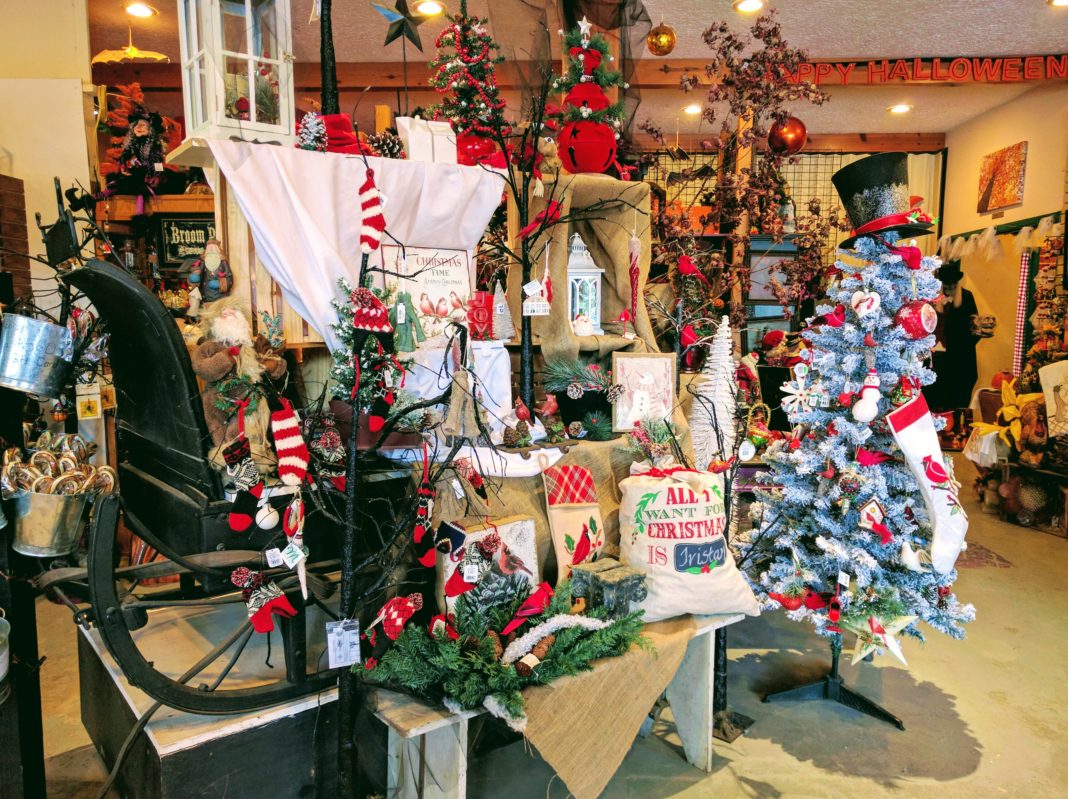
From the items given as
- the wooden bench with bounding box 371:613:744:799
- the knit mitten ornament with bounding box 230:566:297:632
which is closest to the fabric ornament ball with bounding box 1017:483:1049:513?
the wooden bench with bounding box 371:613:744:799

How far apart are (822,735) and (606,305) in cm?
177

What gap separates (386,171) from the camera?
2332 millimetres

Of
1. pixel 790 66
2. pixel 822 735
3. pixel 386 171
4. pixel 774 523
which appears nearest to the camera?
pixel 386 171

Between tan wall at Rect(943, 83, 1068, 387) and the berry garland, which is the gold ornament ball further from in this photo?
tan wall at Rect(943, 83, 1068, 387)

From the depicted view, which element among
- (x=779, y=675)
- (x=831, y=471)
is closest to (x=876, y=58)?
(x=831, y=471)

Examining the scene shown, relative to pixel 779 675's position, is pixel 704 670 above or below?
above

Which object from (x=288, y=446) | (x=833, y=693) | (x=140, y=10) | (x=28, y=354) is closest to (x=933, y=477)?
(x=833, y=693)

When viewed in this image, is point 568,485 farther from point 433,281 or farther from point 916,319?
point 916,319

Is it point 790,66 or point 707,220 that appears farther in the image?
point 707,220

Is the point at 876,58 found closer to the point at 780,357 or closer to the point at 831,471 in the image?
the point at 780,357

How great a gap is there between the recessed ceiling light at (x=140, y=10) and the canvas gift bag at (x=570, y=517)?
3.94 metres

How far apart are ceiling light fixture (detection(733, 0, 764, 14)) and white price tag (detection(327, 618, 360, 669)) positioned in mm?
4163

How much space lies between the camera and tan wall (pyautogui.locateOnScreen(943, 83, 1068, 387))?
6262 millimetres

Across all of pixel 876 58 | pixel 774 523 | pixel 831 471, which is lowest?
pixel 774 523
